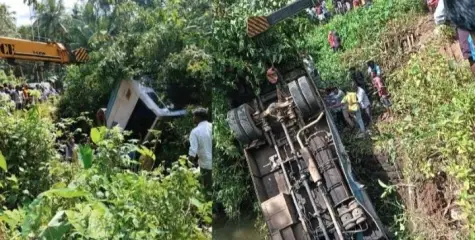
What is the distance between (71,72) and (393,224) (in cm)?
71

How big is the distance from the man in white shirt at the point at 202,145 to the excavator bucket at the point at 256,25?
20cm

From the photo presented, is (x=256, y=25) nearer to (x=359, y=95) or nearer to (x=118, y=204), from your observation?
(x=359, y=95)

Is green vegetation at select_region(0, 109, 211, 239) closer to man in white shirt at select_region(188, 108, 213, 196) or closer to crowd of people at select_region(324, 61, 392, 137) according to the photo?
man in white shirt at select_region(188, 108, 213, 196)

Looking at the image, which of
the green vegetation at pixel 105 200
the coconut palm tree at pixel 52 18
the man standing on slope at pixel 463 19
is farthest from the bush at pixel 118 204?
the man standing on slope at pixel 463 19

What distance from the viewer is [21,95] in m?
1.40

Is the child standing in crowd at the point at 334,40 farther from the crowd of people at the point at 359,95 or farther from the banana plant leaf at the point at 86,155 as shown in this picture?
the banana plant leaf at the point at 86,155

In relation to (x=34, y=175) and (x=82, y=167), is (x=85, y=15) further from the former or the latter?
(x=34, y=175)

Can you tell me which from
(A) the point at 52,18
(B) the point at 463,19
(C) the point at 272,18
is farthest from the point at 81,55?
(B) the point at 463,19

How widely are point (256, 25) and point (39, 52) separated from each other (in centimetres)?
60

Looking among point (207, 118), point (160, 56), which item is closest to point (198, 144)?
point (207, 118)

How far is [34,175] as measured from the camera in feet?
4.66

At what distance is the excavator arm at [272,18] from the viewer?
950mm

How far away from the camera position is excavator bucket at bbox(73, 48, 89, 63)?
3.74 ft

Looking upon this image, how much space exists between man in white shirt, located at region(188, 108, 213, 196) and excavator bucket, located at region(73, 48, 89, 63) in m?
0.26
